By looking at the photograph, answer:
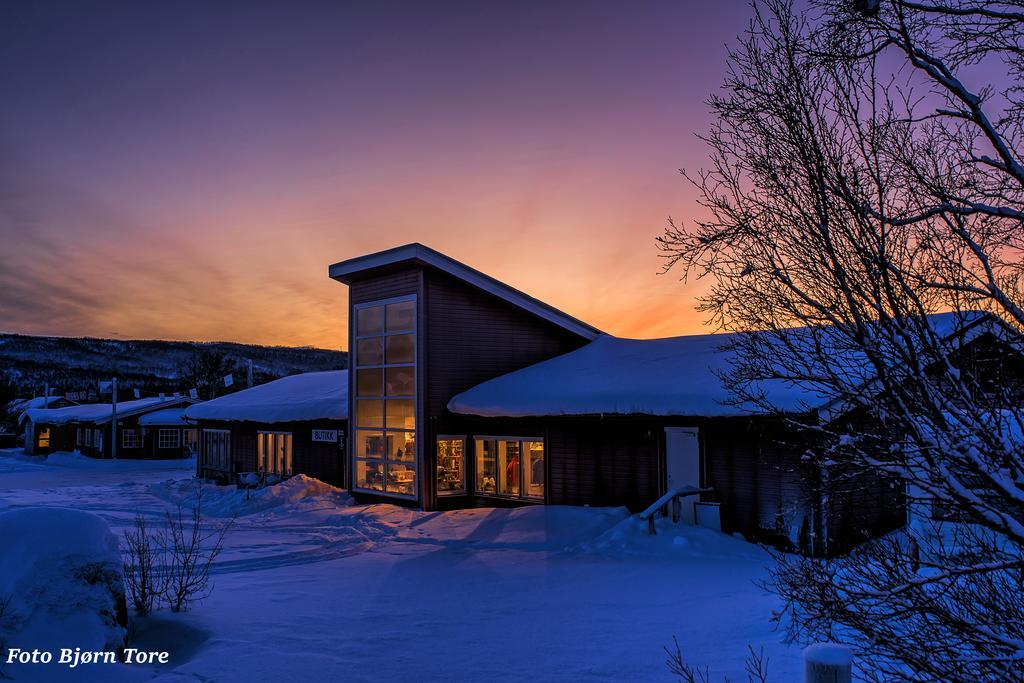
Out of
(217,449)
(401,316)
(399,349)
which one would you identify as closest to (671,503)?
(399,349)

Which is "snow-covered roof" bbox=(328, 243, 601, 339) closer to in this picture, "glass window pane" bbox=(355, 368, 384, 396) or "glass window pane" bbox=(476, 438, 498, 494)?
"glass window pane" bbox=(355, 368, 384, 396)

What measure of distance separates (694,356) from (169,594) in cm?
1380

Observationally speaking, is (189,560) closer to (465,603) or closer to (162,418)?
(465,603)

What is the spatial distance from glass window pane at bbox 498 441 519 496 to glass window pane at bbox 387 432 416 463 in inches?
→ 101

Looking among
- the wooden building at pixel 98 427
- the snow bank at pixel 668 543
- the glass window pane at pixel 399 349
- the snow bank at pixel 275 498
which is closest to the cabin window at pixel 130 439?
the wooden building at pixel 98 427

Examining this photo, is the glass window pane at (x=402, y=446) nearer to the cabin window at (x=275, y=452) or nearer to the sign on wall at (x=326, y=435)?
the sign on wall at (x=326, y=435)

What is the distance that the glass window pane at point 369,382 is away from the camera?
22230 millimetres

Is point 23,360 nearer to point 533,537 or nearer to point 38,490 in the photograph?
point 38,490

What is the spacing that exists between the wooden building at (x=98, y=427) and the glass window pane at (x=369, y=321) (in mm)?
31557

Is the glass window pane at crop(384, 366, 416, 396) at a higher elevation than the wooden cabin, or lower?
higher

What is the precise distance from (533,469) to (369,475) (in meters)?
5.60

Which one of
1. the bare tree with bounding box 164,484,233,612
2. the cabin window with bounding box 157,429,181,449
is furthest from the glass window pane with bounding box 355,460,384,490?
the cabin window with bounding box 157,429,181,449

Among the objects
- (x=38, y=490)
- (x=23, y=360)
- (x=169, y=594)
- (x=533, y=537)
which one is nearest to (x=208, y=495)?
(x=38, y=490)

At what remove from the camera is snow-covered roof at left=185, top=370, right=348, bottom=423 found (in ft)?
81.7
